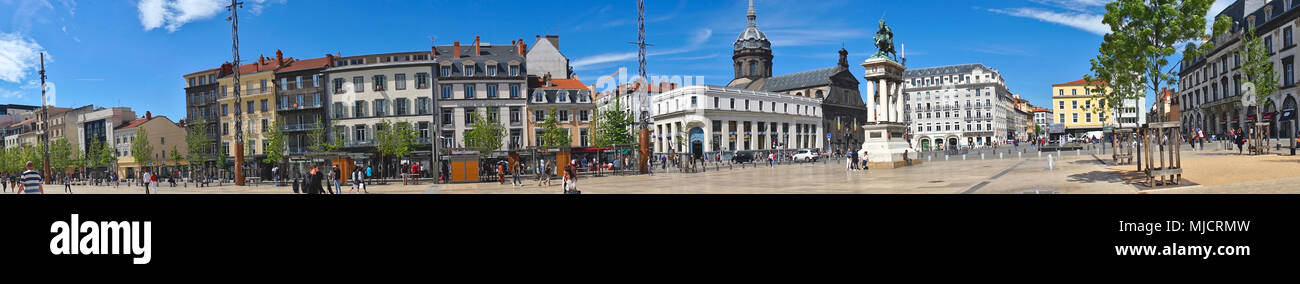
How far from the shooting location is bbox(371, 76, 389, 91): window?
6481cm

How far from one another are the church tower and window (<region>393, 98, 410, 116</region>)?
222 ft

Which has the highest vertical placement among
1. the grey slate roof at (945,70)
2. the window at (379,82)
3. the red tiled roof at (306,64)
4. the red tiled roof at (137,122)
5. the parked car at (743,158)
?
the grey slate roof at (945,70)

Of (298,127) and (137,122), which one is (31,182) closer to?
(298,127)

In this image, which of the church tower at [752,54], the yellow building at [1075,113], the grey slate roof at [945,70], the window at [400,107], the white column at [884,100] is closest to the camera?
the white column at [884,100]

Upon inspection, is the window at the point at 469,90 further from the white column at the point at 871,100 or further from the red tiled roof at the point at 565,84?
the white column at the point at 871,100

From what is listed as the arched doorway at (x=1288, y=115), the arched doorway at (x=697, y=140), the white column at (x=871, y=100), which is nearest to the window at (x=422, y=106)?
the arched doorway at (x=697, y=140)

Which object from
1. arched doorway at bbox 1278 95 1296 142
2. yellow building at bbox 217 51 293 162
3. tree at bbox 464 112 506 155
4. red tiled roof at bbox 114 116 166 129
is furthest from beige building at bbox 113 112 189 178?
arched doorway at bbox 1278 95 1296 142

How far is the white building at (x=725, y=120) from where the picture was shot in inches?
3228

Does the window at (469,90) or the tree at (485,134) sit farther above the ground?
the window at (469,90)

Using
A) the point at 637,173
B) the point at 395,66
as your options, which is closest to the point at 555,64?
the point at 395,66

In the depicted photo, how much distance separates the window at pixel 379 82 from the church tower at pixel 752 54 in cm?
6872

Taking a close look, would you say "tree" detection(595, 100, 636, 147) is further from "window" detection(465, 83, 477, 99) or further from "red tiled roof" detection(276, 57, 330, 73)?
"red tiled roof" detection(276, 57, 330, 73)

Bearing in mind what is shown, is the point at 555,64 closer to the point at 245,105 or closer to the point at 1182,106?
the point at 245,105
